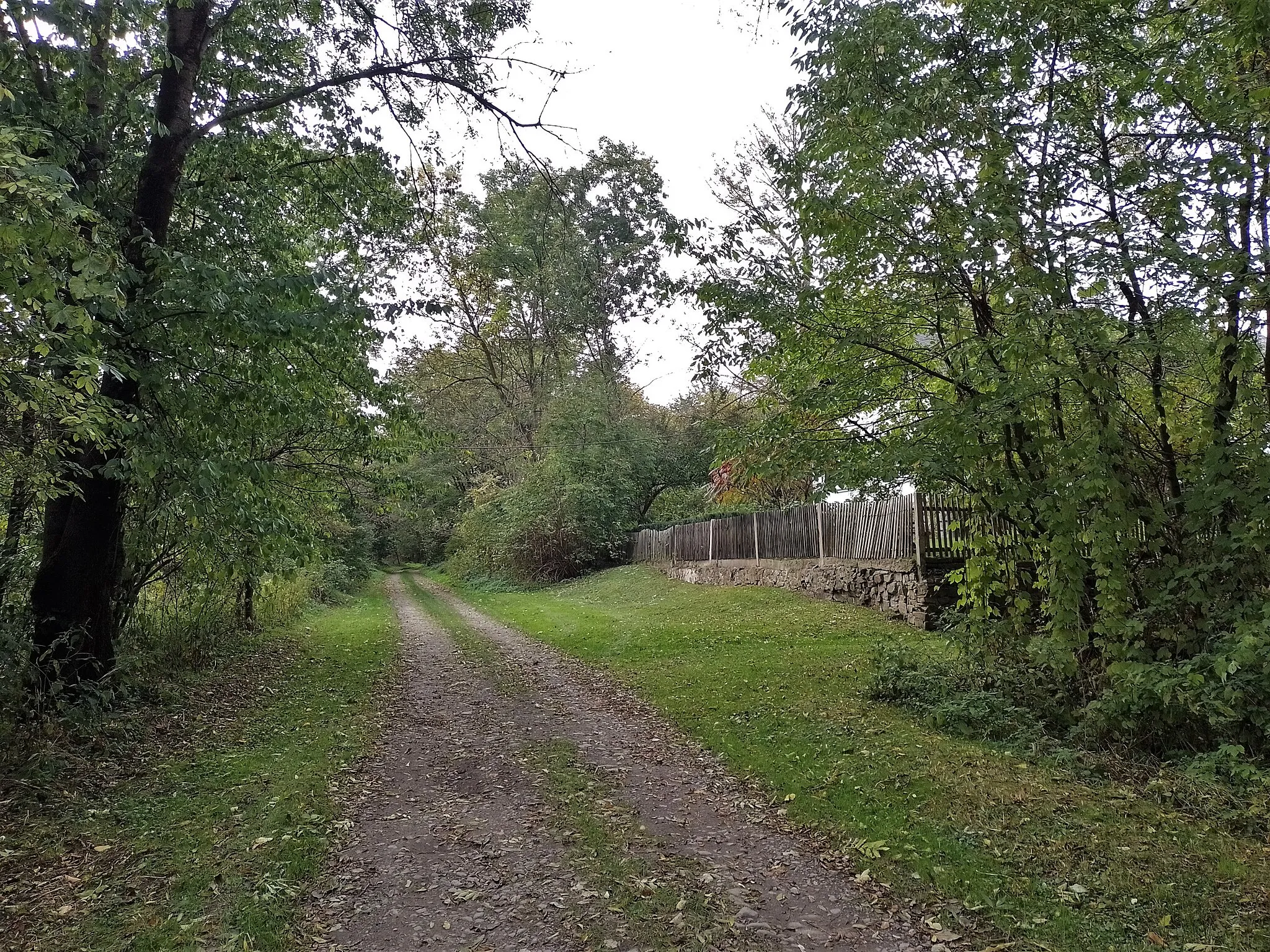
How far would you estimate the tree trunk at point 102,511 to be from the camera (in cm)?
708

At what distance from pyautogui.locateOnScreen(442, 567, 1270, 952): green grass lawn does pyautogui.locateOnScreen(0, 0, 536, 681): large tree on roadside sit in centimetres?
564

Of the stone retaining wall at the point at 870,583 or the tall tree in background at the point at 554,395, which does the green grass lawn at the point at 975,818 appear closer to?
the stone retaining wall at the point at 870,583

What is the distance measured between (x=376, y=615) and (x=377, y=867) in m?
16.2

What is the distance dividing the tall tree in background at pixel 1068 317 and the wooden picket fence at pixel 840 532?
162 cm

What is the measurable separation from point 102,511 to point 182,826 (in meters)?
3.84

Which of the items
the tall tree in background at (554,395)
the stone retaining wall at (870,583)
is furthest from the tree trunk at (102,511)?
the tall tree in background at (554,395)

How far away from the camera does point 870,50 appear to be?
22.6ft

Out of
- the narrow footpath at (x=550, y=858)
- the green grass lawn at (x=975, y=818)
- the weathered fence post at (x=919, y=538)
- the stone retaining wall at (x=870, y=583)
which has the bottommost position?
the narrow footpath at (x=550, y=858)

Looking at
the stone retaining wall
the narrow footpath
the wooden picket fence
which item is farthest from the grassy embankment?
the stone retaining wall

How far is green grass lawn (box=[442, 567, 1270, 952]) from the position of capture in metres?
3.69

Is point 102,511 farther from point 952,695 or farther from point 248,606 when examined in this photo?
point 952,695

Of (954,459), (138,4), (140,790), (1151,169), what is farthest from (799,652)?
(138,4)

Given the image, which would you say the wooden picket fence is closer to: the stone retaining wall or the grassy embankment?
the stone retaining wall

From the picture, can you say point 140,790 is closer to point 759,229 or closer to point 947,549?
point 759,229
